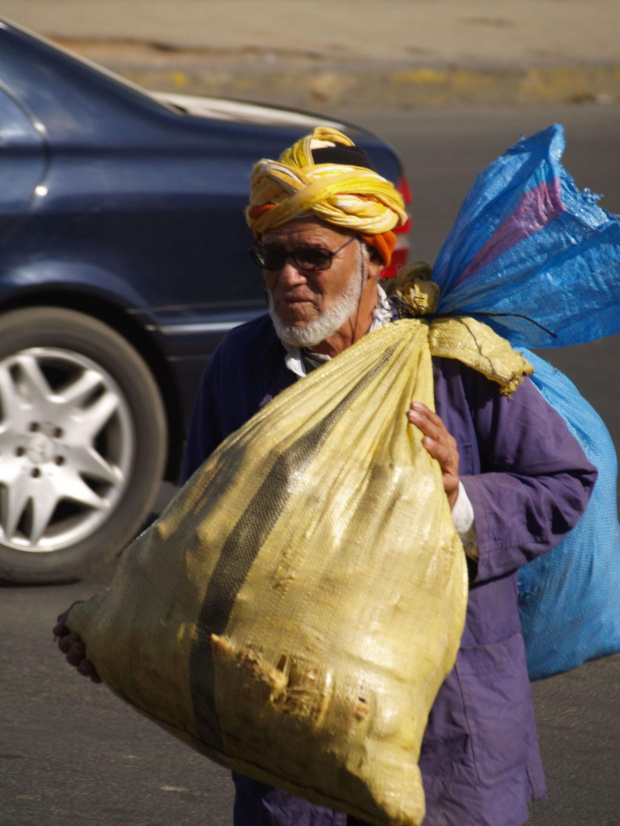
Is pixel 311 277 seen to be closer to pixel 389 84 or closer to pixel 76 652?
pixel 76 652

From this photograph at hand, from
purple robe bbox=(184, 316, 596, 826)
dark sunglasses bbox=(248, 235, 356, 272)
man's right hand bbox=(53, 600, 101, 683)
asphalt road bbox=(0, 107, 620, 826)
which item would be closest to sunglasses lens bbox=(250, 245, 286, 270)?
dark sunglasses bbox=(248, 235, 356, 272)

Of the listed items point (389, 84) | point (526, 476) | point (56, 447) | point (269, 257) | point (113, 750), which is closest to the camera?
point (526, 476)

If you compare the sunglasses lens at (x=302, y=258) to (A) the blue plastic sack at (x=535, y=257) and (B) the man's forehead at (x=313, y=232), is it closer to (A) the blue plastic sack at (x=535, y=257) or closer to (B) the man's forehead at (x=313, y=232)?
(B) the man's forehead at (x=313, y=232)

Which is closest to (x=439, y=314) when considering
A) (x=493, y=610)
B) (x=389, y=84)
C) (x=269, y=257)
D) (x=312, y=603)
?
(x=269, y=257)

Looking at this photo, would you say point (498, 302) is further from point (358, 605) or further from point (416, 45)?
point (416, 45)

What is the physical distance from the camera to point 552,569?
2.44 meters

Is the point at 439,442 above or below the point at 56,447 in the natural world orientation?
below

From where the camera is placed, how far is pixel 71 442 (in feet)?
15.6

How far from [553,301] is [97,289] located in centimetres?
266

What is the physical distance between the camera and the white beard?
2.36 metres

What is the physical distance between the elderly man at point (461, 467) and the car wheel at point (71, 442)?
2444 mm

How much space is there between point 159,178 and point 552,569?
9.37 feet

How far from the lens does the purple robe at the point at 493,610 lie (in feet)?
7.33

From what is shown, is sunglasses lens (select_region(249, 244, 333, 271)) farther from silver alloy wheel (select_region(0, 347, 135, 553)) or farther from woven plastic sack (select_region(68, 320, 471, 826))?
silver alloy wheel (select_region(0, 347, 135, 553))
